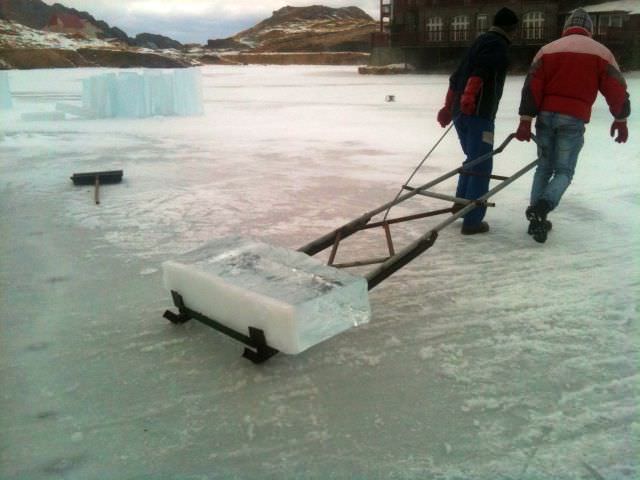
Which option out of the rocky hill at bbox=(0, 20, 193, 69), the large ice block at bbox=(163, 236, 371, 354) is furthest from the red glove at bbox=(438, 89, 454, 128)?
the rocky hill at bbox=(0, 20, 193, 69)

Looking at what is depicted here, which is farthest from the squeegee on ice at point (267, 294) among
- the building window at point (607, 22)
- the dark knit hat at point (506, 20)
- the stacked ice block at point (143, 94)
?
the building window at point (607, 22)

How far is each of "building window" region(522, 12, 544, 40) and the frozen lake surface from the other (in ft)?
72.4

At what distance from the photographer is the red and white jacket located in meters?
3.27

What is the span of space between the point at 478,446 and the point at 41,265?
2.57m

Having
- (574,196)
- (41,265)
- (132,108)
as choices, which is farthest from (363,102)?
(41,265)

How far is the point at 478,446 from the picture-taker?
1.61 m

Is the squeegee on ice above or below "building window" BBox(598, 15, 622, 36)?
below

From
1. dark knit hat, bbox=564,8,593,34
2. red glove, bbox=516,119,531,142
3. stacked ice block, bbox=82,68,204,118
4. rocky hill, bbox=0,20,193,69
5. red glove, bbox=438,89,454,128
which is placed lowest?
red glove, bbox=516,119,531,142

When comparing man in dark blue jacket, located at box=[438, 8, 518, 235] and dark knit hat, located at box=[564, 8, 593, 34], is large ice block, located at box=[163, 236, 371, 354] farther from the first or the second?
dark knit hat, located at box=[564, 8, 593, 34]

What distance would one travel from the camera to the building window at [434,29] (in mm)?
25469

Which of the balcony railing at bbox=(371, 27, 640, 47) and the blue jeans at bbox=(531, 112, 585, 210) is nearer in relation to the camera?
the blue jeans at bbox=(531, 112, 585, 210)

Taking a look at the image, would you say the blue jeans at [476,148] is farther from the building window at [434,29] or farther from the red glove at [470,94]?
the building window at [434,29]

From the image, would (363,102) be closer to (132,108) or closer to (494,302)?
(132,108)

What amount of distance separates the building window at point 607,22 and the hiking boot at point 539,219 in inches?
915
